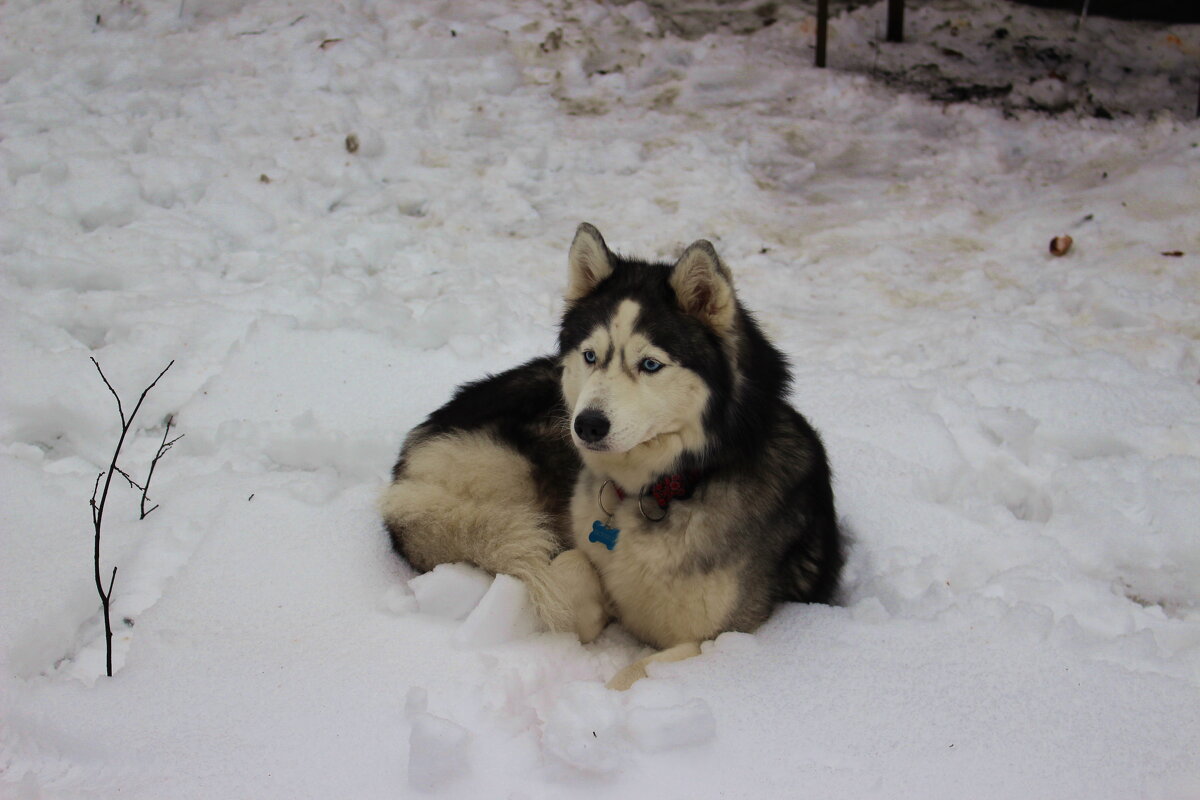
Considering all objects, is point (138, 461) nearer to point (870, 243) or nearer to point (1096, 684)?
point (1096, 684)

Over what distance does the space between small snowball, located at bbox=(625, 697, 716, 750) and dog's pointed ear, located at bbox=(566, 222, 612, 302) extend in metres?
1.33

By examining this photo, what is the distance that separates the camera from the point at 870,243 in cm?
543

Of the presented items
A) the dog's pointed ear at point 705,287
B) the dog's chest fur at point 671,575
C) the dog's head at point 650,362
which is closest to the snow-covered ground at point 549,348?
the dog's chest fur at point 671,575

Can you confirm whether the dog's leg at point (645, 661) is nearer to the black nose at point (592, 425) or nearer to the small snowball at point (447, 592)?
the small snowball at point (447, 592)

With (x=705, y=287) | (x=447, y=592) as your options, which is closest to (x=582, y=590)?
(x=447, y=592)

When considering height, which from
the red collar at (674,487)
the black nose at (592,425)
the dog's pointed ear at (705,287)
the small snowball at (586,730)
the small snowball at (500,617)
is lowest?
the small snowball at (500,617)

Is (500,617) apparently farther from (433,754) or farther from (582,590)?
(433,754)

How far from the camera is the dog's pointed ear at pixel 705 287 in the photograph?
262 cm

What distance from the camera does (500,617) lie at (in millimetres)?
2766

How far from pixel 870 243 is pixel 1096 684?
343cm

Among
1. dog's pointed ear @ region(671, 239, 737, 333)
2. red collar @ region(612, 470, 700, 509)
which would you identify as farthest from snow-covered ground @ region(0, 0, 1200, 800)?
dog's pointed ear @ region(671, 239, 737, 333)

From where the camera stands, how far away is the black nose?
2.48 m

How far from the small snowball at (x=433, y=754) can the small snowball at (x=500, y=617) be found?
53 cm

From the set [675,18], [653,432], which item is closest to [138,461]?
[653,432]
